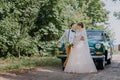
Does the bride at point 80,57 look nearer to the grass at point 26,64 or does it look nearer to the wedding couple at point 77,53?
the wedding couple at point 77,53

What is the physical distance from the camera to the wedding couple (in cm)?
1619

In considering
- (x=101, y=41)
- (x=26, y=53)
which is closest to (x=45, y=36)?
(x=26, y=53)

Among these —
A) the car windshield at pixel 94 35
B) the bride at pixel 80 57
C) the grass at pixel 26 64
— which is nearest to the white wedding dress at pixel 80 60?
the bride at pixel 80 57

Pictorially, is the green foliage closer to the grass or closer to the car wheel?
the grass

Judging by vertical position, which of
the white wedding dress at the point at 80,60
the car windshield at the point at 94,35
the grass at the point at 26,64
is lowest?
the grass at the point at 26,64

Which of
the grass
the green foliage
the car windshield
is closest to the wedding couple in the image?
the car windshield

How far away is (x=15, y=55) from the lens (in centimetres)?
2730

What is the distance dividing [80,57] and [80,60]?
0.14 m

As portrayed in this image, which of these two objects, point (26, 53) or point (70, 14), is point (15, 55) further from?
point (70, 14)

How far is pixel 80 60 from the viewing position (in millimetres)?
16406

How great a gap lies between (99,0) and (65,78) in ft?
134

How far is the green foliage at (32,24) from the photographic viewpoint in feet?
84.8

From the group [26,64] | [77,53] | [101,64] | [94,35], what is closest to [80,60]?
[77,53]

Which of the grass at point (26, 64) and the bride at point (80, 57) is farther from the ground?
the bride at point (80, 57)
